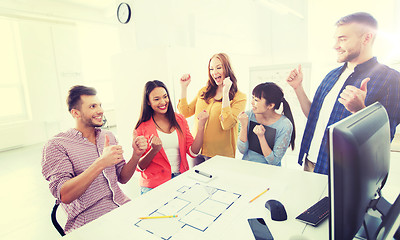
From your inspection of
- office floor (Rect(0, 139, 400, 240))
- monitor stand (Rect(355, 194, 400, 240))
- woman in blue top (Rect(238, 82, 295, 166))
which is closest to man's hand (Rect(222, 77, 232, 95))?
woman in blue top (Rect(238, 82, 295, 166))

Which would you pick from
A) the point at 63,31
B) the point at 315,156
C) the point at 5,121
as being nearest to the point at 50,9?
the point at 63,31

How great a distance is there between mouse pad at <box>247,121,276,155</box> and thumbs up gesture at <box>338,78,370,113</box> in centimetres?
52

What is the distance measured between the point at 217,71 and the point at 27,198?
9.27 ft

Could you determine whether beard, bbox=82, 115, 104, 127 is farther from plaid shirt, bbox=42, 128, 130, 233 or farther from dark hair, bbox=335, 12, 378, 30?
dark hair, bbox=335, 12, 378, 30

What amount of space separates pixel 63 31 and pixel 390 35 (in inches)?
229

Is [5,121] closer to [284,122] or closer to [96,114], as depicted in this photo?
[96,114]

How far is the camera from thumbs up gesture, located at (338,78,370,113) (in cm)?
152

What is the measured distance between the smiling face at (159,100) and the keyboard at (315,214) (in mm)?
1169

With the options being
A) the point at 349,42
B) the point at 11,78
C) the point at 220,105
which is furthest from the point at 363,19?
the point at 11,78

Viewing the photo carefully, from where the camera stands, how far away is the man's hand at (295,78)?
195 centimetres

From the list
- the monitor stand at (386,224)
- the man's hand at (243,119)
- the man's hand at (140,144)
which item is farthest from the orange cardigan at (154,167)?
the monitor stand at (386,224)

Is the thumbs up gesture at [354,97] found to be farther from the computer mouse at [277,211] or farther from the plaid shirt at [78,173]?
the plaid shirt at [78,173]

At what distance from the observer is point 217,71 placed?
2.06 meters

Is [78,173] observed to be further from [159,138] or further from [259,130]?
[259,130]
